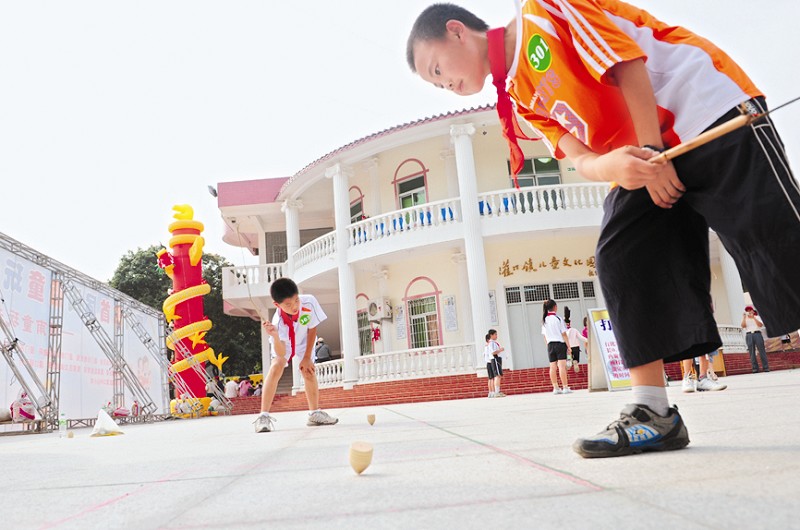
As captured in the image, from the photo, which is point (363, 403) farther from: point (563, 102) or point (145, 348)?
point (563, 102)

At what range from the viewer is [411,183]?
16797 millimetres

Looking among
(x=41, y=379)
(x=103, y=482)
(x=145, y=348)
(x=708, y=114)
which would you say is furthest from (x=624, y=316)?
(x=145, y=348)

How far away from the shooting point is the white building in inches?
532

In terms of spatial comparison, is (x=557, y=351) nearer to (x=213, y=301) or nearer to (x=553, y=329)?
(x=553, y=329)

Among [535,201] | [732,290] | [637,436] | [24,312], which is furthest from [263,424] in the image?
[732,290]

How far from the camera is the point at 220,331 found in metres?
29.0

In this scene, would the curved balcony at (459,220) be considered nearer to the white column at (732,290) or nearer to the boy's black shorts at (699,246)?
the white column at (732,290)

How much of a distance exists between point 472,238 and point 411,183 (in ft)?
13.3

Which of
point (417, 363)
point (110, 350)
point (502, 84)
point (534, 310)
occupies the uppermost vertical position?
point (534, 310)

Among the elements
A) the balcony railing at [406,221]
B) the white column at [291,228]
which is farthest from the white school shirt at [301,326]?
the white column at [291,228]

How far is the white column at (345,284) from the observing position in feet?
46.4

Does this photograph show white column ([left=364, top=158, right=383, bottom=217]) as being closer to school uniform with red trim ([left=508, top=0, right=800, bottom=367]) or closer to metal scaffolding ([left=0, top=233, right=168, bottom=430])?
metal scaffolding ([left=0, top=233, right=168, bottom=430])

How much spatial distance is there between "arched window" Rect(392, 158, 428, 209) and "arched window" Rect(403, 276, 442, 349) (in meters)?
2.30

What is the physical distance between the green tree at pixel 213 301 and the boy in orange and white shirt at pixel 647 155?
1073 inches
